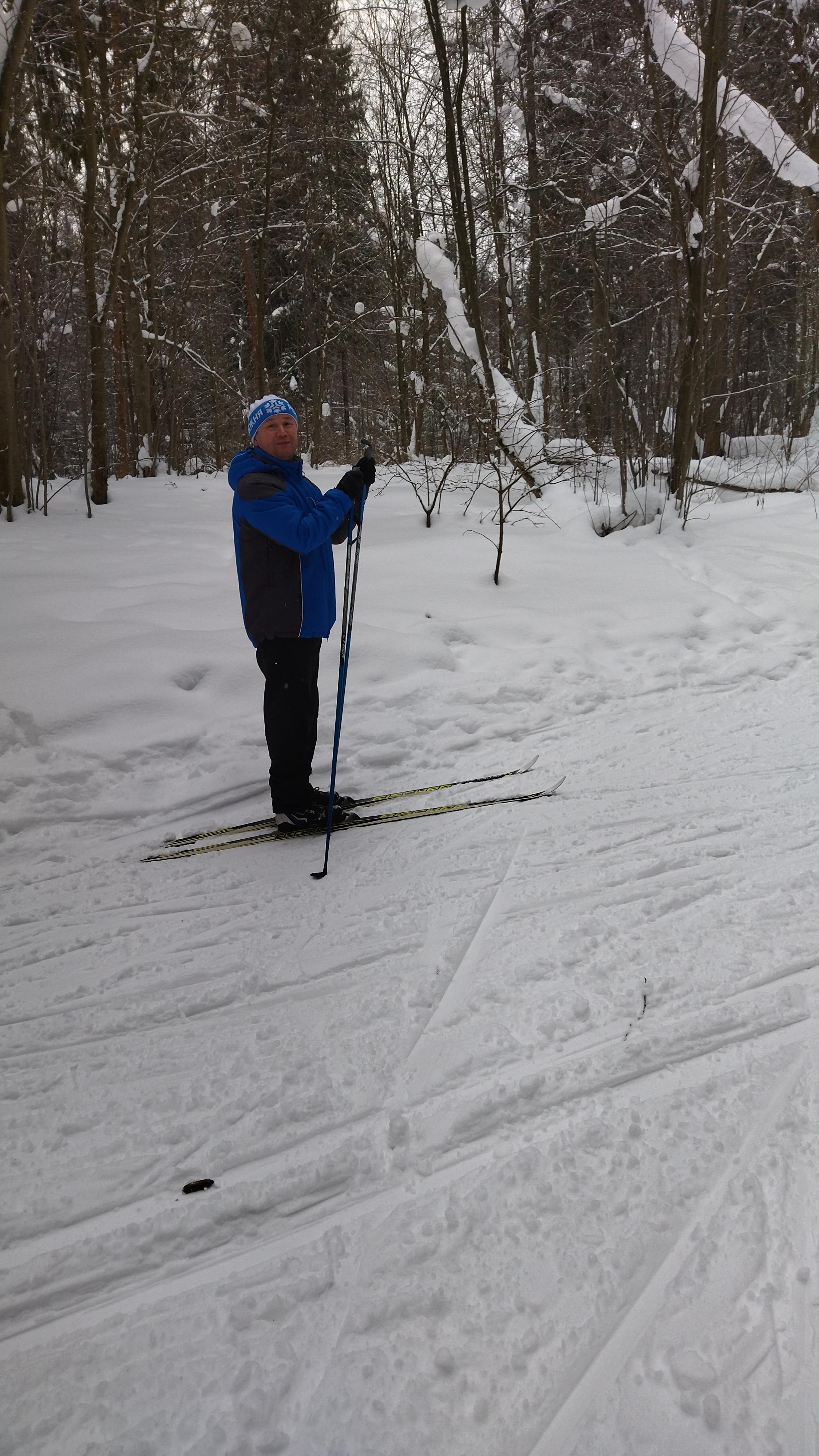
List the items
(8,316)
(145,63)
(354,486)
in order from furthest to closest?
(145,63)
(8,316)
(354,486)

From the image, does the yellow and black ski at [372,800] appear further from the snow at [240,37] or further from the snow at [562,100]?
the snow at [562,100]

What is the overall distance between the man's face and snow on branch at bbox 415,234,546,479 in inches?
194

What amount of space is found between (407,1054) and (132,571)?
223 inches

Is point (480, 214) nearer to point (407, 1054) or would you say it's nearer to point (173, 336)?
point (173, 336)

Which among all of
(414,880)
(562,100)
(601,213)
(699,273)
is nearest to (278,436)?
(414,880)

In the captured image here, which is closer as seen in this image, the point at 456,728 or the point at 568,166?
the point at 456,728

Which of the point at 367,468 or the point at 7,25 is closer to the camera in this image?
the point at 367,468

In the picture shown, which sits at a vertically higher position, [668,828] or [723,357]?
[723,357]

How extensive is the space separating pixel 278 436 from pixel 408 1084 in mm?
2735

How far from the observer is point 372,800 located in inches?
156

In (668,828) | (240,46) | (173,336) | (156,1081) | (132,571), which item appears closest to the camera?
(156,1081)

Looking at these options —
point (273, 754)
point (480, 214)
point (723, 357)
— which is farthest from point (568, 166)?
point (273, 754)

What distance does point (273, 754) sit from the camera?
380 cm

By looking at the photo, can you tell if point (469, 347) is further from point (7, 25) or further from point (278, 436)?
point (278, 436)
